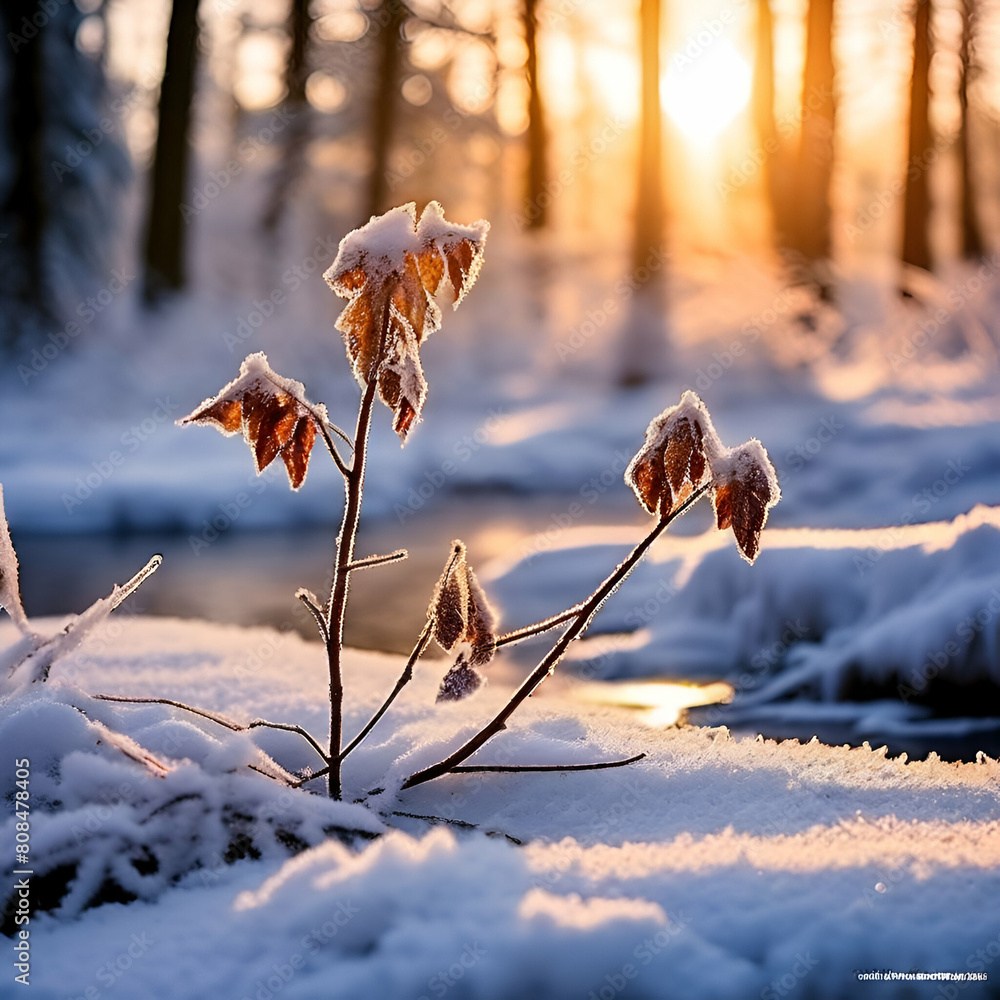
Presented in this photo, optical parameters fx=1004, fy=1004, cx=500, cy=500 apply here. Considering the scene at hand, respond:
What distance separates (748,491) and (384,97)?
15995 mm

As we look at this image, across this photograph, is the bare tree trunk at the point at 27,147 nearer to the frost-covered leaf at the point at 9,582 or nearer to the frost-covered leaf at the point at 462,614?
the frost-covered leaf at the point at 9,582

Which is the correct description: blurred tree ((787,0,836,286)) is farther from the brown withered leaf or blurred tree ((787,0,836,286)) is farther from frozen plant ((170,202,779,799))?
the brown withered leaf

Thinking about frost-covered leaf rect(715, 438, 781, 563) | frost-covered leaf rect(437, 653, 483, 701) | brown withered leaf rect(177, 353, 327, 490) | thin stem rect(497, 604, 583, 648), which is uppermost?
brown withered leaf rect(177, 353, 327, 490)

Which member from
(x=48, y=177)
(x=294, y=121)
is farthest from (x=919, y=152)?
(x=48, y=177)

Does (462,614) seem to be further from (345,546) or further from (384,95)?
(384,95)

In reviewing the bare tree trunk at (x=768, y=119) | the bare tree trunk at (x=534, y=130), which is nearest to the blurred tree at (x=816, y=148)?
the bare tree trunk at (x=768, y=119)

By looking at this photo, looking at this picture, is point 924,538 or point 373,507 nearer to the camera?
point 924,538

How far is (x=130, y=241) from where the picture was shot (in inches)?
640

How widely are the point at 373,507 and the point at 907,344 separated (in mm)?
9516

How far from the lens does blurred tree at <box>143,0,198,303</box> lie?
12.5m

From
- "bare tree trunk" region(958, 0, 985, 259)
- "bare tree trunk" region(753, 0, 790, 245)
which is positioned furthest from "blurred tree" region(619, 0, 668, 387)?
"bare tree trunk" region(958, 0, 985, 259)

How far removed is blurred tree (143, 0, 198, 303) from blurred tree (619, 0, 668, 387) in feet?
19.4

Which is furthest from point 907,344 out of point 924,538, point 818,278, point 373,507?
point 924,538

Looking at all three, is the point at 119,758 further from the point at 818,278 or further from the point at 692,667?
the point at 818,278
